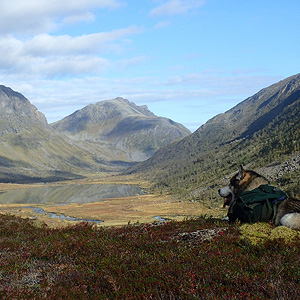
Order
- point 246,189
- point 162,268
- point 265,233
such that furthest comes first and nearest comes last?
1. point 246,189
2. point 265,233
3. point 162,268

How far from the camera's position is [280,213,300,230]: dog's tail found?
7.91 meters

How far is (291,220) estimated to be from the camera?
8031mm

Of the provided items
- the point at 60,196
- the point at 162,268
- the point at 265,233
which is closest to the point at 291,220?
the point at 265,233

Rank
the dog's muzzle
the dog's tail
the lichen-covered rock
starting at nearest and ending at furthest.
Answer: the lichen-covered rock < the dog's tail < the dog's muzzle

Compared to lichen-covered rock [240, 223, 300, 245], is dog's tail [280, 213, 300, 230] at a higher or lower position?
higher

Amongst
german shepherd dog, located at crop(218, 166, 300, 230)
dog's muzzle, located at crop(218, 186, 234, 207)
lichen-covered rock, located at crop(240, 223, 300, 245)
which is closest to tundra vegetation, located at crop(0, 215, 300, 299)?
lichen-covered rock, located at crop(240, 223, 300, 245)

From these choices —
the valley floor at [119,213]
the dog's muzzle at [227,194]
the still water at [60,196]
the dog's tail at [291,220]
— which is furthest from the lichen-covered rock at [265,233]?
the still water at [60,196]

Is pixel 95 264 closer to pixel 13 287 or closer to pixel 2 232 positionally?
pixel 13 287

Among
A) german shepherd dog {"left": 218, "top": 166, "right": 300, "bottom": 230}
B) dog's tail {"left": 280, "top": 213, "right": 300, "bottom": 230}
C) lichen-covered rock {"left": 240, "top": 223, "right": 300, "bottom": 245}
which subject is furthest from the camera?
german shepherd dog {"left": 218, "top": 166, "right": 300, "bottom": 230}

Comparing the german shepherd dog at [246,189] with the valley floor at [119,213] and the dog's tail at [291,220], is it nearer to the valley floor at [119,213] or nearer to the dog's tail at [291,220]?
the dog's tail at [291,220]

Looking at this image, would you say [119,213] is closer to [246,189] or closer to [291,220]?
[246,189]

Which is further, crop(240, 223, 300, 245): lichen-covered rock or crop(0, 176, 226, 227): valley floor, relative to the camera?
crop(0, 176, 226, 227): valley floor

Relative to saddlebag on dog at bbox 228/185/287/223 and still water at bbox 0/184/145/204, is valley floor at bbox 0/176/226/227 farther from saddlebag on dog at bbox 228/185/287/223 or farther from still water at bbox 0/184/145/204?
saddlebag on dog at bbox 228/185/287/223

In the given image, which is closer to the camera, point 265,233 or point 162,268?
point 162,268
